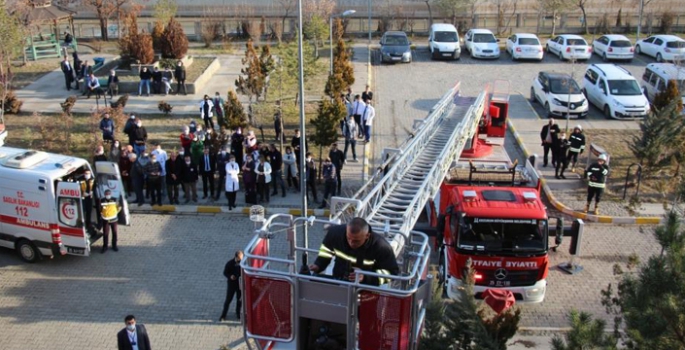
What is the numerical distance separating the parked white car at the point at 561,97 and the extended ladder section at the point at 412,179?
6804 mm

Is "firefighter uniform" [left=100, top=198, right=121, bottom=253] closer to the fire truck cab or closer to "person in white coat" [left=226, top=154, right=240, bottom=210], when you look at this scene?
"person in white coat" [left=226, top=154, right=240, bottom=210]

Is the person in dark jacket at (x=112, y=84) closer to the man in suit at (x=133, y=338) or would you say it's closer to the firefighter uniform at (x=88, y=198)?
the firefighter uniform at (x=88, y=198)

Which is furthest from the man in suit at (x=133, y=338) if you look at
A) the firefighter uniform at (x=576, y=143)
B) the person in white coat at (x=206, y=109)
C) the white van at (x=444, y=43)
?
the white van at (x=444, y=43)

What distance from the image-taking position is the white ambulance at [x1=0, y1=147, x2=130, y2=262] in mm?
12891

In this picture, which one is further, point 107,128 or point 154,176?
point 107,128

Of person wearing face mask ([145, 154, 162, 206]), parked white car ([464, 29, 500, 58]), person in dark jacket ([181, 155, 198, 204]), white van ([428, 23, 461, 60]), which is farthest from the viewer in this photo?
parked white car ([464, 29, 500, 58])

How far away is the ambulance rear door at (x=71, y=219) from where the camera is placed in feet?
42.2

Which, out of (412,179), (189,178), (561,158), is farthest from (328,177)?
(561,158)

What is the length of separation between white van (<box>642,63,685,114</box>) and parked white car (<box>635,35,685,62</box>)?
4021 mm

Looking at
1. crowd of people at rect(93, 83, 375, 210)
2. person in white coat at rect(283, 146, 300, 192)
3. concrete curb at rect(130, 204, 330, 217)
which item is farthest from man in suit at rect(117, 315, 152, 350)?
person in white coat at rect(283, 146, 300, 192)

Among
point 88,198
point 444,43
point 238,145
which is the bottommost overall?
point 88,198

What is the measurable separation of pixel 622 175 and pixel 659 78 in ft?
27.2

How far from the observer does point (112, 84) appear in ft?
79.4

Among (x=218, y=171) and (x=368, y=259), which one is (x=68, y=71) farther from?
(x=368, y=259)
